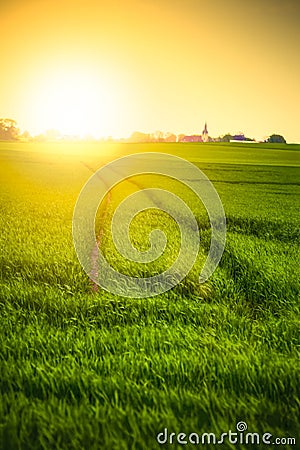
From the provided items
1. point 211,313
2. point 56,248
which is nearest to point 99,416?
point 211,313

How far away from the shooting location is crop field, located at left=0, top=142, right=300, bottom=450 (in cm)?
295

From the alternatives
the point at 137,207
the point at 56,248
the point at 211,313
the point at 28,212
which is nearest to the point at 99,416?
the point at 211,313

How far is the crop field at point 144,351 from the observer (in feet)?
9.69

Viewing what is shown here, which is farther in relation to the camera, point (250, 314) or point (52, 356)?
point (250, 314)

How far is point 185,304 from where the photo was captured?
5.07m

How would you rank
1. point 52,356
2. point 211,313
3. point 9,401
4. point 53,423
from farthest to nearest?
point 211,313 < point 52,356 < point 9,401 < point 53,423

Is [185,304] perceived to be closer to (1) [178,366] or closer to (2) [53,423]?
(1) [178,366]

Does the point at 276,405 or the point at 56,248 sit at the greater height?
the point at 56,248

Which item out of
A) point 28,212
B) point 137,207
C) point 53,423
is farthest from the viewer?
point 137,207

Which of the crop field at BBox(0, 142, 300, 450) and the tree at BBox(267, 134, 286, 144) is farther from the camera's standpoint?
the tree at BBox(267, 134, 286, 144)

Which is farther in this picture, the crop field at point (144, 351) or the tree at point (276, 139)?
the tree at point (276, 139)

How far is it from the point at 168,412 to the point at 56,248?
15.7 ft

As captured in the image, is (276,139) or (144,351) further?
(276,139)

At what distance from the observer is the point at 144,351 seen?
3.94 metres
